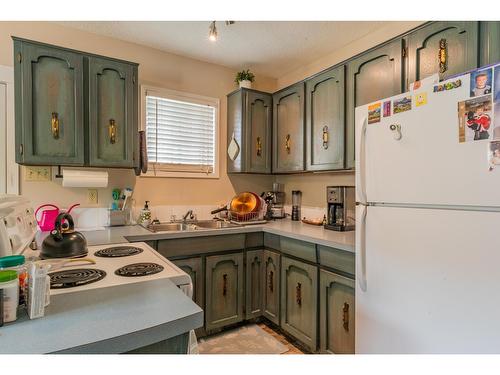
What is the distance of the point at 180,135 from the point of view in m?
2.66

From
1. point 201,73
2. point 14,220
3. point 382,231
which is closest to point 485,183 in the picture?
point 382,231

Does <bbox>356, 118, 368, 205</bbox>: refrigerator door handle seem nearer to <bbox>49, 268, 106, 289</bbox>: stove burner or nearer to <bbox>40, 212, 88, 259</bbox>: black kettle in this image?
<bbox>49, 268, 106, 289</bbox>: stove burner

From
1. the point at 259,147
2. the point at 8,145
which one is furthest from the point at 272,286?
the point at 8,145

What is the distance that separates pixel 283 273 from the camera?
2154mm

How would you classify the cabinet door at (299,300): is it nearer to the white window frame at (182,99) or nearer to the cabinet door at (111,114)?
the white window frame at (182,99)

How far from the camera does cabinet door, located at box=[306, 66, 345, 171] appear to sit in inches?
82.6

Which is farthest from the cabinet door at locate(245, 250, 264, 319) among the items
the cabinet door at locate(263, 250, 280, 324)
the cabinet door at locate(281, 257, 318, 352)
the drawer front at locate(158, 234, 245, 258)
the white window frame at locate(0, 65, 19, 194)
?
the white window frame at locate(0, 65, 19, 194)

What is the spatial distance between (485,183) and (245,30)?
1.96m

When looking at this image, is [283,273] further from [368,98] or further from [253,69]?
[253,69]

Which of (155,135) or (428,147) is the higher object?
(155,135)

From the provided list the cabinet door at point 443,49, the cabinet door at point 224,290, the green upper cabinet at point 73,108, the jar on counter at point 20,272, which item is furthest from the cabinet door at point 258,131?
the jar on counter at point 20,272

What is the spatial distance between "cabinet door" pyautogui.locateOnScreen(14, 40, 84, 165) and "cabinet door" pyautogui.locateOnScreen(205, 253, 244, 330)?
126cm

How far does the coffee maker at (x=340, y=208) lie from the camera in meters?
2.12

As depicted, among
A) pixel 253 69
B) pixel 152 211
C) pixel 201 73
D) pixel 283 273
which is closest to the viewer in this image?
pixel 283 273
